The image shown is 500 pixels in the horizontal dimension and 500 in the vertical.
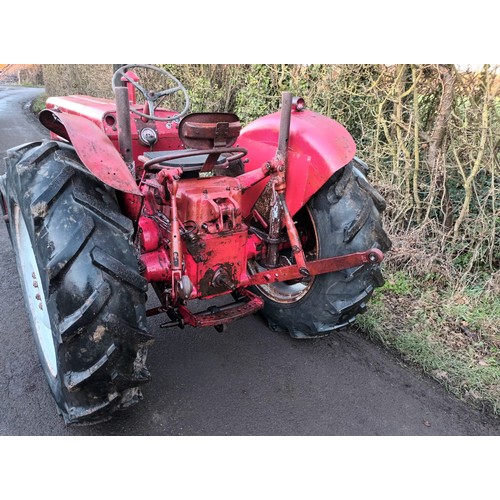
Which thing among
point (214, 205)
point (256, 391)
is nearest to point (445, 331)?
point (256, 391)

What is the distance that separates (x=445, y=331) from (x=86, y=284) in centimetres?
246

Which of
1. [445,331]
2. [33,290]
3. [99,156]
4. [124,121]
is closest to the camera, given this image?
[99,156]

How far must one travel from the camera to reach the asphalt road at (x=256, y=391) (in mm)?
2252

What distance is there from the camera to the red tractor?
1755mm

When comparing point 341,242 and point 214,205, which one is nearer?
point 214,205

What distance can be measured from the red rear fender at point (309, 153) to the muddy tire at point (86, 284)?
953 mm

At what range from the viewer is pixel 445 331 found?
10.1ft

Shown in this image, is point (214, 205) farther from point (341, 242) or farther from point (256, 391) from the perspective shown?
point (256, 391)

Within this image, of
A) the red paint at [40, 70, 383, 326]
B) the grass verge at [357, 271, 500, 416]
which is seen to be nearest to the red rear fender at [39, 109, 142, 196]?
the red paint at [40, 70, 383, 326]

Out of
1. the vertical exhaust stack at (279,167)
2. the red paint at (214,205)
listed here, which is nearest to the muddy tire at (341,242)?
the red paint at (214,205)

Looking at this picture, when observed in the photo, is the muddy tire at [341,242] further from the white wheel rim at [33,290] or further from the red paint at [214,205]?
the white wheel rim at [33,290]

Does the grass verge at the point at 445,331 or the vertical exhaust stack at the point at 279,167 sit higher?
the vertical exhaust stack at the point at 279,167

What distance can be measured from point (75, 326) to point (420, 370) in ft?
6.76
